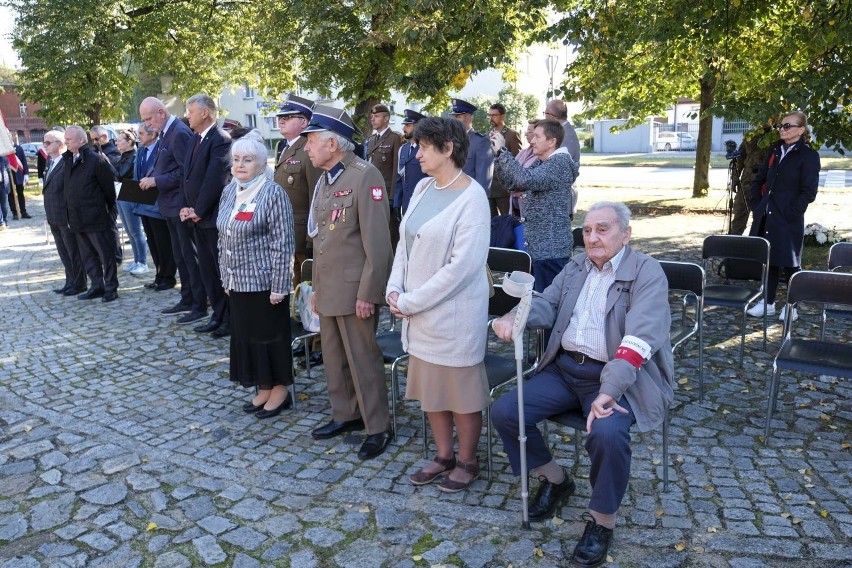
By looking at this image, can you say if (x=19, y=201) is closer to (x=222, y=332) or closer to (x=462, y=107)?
(x=222, y=332)

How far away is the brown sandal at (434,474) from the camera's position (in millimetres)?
4188

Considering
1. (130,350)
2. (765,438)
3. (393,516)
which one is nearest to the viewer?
(393,516)

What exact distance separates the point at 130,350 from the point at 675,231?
9.39 m

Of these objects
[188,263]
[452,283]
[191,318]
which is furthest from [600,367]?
[191,318]

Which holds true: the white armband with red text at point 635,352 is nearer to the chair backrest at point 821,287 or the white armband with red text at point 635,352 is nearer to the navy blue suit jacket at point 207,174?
the chair backrest at point 821,287

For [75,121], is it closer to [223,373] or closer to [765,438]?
[223,373]

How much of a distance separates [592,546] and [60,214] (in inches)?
312

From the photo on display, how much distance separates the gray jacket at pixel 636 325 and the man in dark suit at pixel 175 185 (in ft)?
15.3

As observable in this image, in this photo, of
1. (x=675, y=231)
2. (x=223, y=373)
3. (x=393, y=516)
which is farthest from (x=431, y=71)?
(x=675, y=231)

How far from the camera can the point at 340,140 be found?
4453 millimetres

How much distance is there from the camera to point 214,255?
7.18 meters

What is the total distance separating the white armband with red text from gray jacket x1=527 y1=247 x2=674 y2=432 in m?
0.03

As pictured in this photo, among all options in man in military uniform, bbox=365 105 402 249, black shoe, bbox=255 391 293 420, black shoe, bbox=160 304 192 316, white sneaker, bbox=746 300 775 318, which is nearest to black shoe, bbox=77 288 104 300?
black shoe, bbox=160 304 192 316

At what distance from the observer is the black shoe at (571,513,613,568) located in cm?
337
